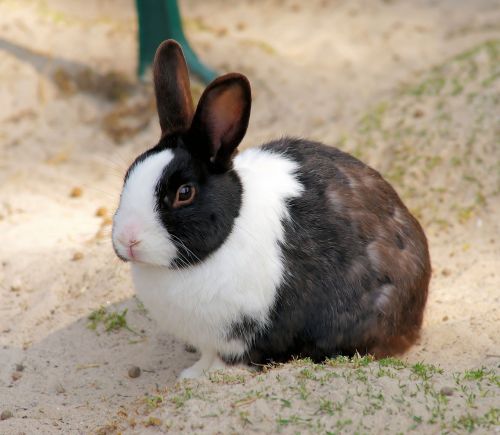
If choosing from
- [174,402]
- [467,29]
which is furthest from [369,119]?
[174,402]

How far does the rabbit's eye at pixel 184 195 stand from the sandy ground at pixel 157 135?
2.66 ft

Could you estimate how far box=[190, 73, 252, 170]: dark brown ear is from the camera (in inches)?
145

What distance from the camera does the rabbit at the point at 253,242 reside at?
3742 mm

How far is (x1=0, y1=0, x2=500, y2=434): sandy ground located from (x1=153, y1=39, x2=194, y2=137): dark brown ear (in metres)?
1.25

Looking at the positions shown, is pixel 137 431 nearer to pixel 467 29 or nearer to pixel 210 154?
pixel 210 154

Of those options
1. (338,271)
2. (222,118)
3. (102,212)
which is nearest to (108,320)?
(102,212)

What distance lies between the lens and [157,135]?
24.1 ft

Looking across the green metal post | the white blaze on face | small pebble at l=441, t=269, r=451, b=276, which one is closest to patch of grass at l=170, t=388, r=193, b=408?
the white blaze on face

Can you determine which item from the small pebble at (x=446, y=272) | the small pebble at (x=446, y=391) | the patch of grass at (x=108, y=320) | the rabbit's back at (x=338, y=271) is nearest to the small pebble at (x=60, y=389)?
the patch of grass at (x=108, y=320)

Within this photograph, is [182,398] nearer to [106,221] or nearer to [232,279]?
[232,279]

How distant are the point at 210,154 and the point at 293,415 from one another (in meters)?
1.24

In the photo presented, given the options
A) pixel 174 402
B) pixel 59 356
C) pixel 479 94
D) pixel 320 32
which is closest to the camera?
pixel 174 402

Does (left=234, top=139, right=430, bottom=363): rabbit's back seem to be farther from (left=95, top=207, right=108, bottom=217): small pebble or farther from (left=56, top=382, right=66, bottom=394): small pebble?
(left=95, top=207, right=108, bottom=217): small pebble

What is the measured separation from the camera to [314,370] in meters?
3.64
